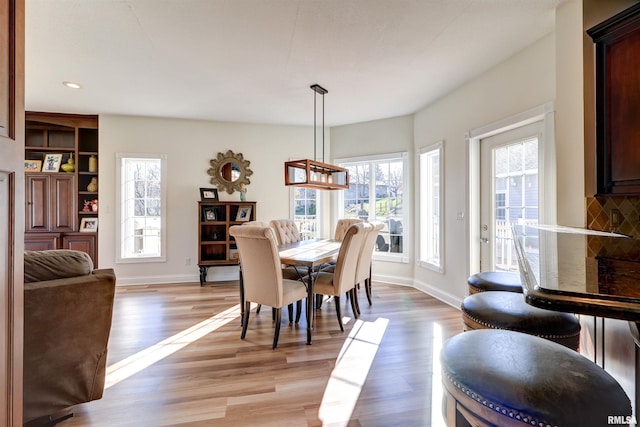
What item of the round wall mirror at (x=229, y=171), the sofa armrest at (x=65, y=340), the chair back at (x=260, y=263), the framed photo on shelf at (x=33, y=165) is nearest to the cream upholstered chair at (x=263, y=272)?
the chair back at (x=260, y=263)

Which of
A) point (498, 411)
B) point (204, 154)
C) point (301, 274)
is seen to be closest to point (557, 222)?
point (498, 411)

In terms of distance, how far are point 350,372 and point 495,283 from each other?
1210mm

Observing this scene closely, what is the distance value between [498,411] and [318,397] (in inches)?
57.4

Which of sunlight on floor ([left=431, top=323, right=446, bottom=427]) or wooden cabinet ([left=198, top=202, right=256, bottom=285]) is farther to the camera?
wooden cabinet ([left=198, top=202, right=256, bottom=285])

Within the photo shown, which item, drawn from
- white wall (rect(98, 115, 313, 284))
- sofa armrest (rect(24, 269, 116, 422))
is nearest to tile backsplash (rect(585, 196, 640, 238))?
sofa armrest (rect(24, 269, 116, 422))

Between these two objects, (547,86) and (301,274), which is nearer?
(547,86)

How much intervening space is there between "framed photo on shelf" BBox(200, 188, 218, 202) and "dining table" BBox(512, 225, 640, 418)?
4.61 metres

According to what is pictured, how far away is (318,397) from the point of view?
1.92 m

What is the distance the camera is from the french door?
2.75 metres

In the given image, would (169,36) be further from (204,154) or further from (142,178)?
(142,178)

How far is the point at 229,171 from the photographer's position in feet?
16.8

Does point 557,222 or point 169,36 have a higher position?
point 169,36

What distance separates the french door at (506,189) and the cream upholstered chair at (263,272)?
2.14m

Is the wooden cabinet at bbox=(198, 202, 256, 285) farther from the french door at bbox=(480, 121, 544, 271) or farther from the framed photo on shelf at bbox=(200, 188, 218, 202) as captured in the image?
the french door at bbox=(480, 121, 544, 271)
